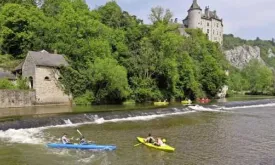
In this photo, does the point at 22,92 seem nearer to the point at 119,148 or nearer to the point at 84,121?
the point at 84,121

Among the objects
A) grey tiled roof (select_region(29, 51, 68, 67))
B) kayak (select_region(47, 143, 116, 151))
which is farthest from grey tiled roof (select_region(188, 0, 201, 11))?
kayak (select_region(47, 143, 116, 151))

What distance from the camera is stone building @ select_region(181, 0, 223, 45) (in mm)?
107125

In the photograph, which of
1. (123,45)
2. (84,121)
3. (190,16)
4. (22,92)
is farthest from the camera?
(190,16)

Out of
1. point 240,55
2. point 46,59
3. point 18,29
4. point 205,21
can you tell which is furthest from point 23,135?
point 240,55

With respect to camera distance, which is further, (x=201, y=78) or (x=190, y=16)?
(x=190, y=16)

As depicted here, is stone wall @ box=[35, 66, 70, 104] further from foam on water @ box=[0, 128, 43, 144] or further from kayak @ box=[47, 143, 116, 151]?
kayak @ box=[47, 143, 116, 151]

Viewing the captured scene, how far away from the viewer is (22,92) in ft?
126

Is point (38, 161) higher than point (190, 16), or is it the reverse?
point (190, 16)

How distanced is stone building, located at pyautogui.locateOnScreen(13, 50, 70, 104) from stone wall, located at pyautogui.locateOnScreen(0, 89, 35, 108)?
1.09 metres

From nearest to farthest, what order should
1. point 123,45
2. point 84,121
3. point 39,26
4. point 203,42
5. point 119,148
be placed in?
point 119,148, point 84,121, point 39,26, point 123,45, point 203,42

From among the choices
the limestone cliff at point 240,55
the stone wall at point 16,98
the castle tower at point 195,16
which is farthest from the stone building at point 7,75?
the limestone cliff at point 240,55

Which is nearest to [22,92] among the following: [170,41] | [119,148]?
[119,148]

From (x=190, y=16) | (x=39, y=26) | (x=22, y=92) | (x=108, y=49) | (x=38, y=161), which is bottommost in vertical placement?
(x=38, y=161)

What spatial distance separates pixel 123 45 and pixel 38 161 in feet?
134
